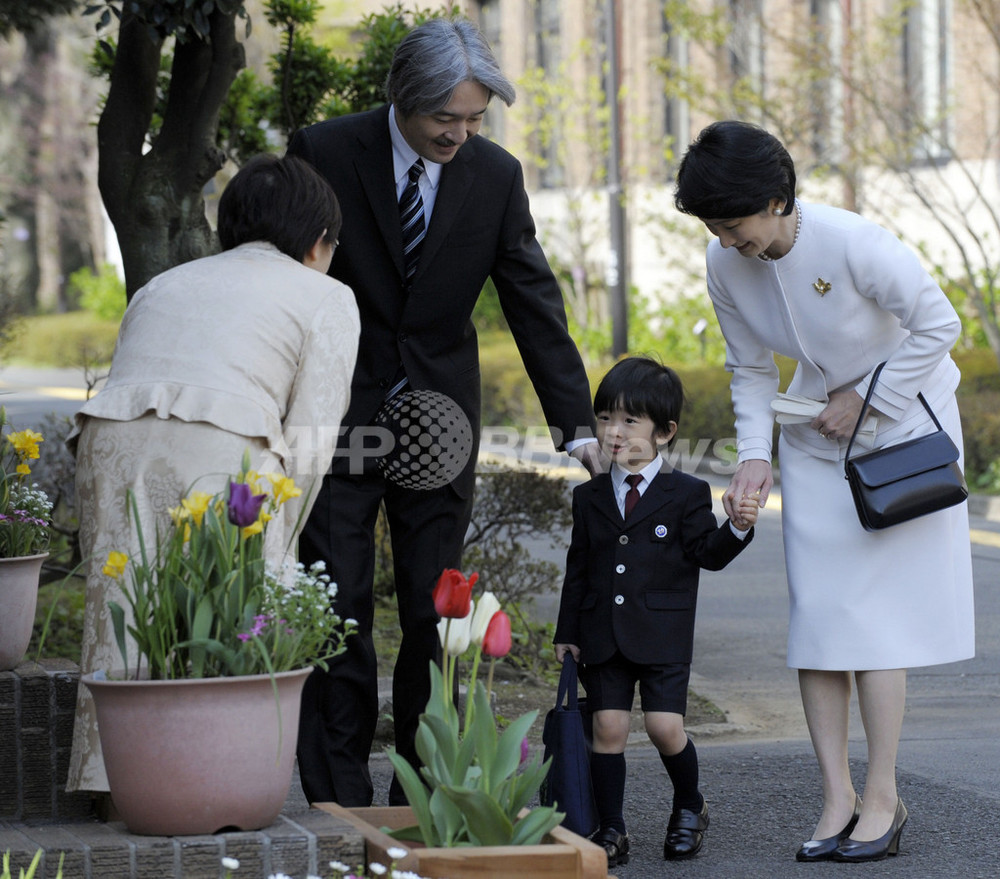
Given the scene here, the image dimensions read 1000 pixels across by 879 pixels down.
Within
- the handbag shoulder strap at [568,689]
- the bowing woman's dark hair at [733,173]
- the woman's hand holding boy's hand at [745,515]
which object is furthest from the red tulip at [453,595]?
the bowing woman's dark hair at [733,173]

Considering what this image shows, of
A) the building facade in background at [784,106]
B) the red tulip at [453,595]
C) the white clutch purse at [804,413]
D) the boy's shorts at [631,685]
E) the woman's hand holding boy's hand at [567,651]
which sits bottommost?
the boy's shorts at [631,685]

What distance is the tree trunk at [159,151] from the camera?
20.2 ft

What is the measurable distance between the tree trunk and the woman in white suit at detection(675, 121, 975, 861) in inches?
110

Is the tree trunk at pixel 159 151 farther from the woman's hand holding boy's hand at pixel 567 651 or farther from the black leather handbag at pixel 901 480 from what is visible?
the black leather handbag at pixel 901 480

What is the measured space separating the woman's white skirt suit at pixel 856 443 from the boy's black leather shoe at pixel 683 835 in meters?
0.50

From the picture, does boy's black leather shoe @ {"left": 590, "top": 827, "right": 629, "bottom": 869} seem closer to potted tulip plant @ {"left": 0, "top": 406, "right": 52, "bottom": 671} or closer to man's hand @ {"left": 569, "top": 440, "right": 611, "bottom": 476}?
man's hand @ {"left": 569, "top": 440, "right": 611, "bottom": 476}

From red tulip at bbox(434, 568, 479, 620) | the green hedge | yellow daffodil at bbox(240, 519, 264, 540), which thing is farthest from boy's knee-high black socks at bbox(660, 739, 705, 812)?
the green hedge

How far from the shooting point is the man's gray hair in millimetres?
3721

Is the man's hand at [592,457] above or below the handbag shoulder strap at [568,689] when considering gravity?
above

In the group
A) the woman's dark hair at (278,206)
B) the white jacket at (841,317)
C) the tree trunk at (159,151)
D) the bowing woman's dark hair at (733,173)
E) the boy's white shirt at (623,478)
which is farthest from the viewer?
the tree trunk at (159,151)

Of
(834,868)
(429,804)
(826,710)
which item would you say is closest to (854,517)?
(826,710)

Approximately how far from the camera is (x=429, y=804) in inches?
109

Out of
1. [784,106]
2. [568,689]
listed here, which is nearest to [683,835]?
[568,689]

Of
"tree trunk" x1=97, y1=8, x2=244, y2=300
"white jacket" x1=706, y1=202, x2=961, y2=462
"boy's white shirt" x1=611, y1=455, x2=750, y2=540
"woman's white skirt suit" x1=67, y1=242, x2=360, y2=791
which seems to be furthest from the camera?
"tree trunk" x1=97, y1=8, x2=244, y2=300
